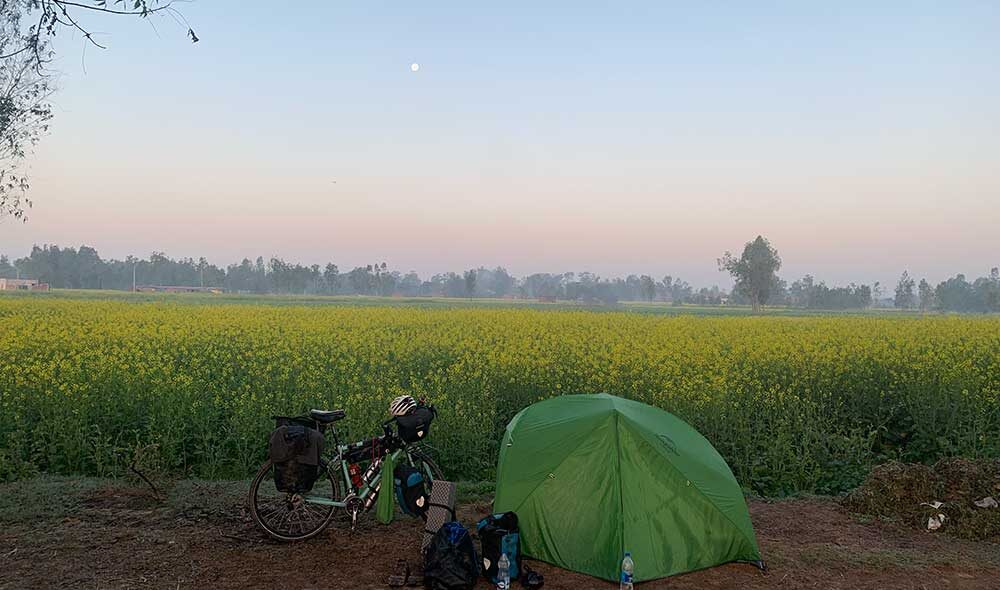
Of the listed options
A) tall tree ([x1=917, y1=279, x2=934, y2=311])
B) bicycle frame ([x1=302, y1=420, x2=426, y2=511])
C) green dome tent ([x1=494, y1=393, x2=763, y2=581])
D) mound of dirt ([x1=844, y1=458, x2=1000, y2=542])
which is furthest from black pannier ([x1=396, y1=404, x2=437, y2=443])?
tall tree ([x1=917, y1=279, x2=934, y2=311])

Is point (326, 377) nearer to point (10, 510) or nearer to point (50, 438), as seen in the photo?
point (50, 438)

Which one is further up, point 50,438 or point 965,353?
point 965,353

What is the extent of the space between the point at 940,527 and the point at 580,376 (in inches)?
278

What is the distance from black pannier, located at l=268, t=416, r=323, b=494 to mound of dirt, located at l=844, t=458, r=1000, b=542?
6.94 m

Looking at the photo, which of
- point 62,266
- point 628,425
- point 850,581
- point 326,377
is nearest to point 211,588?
point 628,425

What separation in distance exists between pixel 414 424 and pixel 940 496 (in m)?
6.85

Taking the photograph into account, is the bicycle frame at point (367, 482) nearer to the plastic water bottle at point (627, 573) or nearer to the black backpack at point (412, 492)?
the black backpack at point (412, 492)

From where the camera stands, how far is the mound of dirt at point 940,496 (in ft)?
25.8

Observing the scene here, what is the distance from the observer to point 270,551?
6.69 m

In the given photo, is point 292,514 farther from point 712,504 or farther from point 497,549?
point 712,504

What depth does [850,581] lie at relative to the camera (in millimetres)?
6340

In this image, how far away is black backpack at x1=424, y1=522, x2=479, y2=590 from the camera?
5848 mm

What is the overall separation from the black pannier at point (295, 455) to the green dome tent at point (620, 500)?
1999 mm

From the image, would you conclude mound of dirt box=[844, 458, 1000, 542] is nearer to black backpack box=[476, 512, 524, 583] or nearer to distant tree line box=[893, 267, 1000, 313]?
black backpack box=[476, 512, 524, 583]
